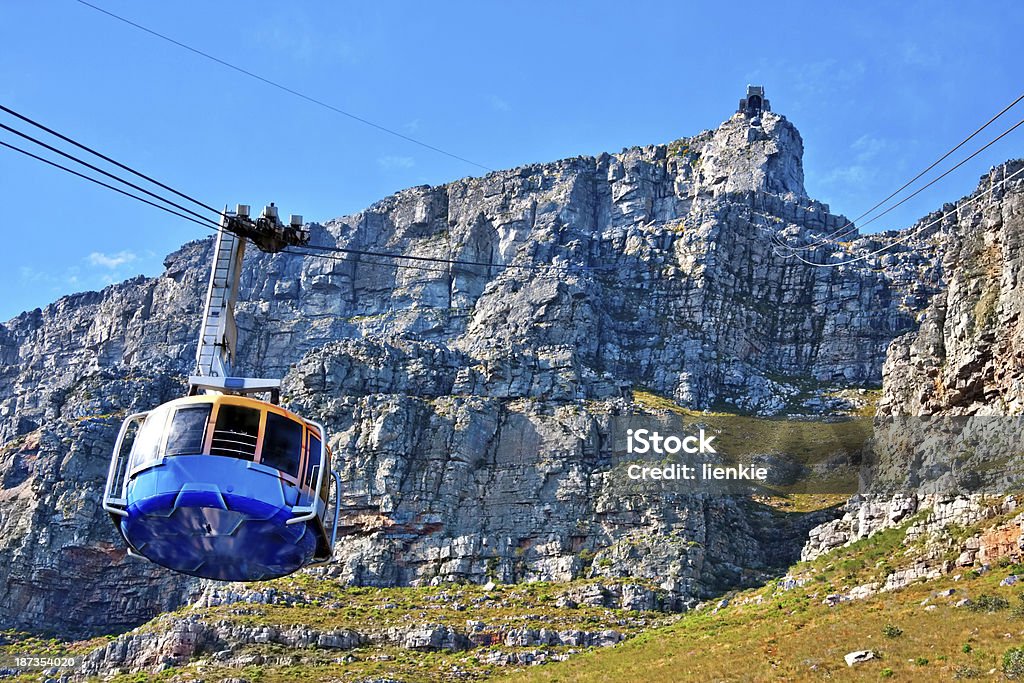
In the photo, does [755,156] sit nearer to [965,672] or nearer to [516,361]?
[516,361]

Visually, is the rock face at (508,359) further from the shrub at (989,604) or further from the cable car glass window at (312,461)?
the cable car glass window at (312,461)

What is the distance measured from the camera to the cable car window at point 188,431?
33806 millimetres

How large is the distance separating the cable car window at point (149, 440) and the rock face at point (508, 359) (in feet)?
237

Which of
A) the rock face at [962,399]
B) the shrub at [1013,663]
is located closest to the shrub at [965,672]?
the shrub at [1013,663]

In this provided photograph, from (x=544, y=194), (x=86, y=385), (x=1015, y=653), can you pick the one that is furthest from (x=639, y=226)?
(x=1015, y=653)

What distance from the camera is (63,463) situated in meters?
131

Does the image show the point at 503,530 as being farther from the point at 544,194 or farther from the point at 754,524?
the point at 544,194

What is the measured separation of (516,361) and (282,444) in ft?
328

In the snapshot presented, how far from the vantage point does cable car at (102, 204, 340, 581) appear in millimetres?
33156

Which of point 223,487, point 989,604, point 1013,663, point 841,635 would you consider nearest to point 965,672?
point 1013,663

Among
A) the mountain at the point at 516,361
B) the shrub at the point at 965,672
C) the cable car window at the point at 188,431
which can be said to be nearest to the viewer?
the cable car window at the point at 188,431

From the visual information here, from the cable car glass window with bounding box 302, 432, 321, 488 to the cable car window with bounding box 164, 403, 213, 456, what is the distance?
306 cm

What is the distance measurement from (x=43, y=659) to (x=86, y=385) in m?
46.3

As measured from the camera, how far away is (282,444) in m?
34.7
